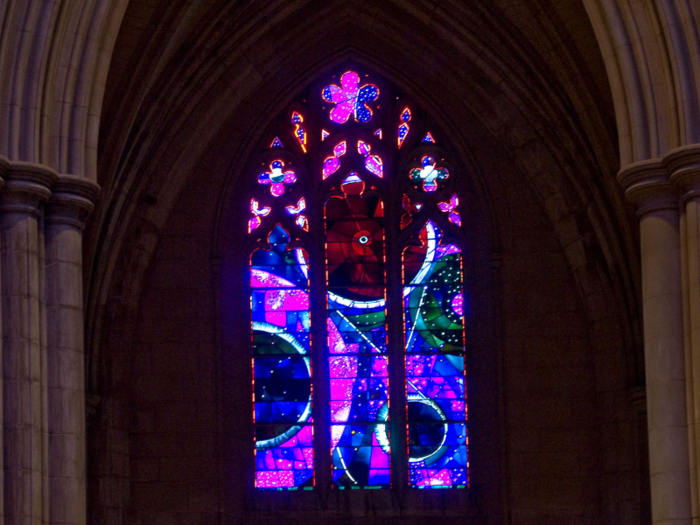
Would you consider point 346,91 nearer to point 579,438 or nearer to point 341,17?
point 341,17

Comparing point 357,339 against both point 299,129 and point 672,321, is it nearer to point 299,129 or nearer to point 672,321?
point 299,129

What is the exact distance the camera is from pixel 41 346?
12.7m

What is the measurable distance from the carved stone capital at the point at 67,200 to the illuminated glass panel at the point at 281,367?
555 centimetres

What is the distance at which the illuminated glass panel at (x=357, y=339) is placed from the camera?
18109mm

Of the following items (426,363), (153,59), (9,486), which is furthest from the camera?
(426,363)

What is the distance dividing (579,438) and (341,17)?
16.2 ft

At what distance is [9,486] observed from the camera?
12258 mm

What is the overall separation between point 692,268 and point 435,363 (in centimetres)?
589

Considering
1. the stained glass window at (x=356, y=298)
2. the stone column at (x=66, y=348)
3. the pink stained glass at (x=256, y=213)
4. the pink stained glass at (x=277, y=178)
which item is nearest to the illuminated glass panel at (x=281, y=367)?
the stained glass window at (x=356, y=298)

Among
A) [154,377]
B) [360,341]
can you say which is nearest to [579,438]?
[360,341]

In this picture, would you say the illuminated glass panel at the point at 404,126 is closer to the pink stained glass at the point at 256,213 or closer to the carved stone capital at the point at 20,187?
the pink stained glass at the point at 256,213

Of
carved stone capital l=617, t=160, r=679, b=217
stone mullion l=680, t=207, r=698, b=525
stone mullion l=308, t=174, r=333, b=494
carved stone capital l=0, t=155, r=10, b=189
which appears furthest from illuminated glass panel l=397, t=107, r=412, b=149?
carved stone capital l=0, t=155, r=10, b=189

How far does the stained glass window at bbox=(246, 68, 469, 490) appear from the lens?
18094mm

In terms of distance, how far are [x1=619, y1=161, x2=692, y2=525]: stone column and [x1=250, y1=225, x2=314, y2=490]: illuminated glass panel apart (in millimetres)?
5922
